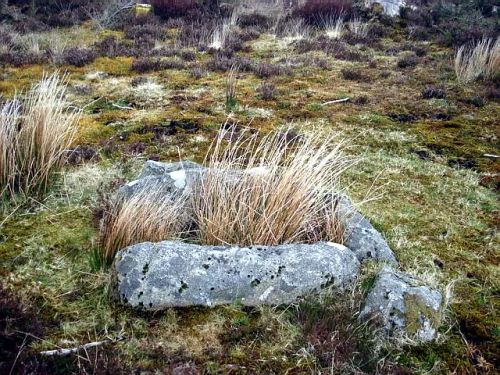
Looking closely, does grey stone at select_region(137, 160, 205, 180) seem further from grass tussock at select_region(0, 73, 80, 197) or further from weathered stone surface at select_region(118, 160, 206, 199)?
grass tussock at select_region(0, 73, 80, 197)

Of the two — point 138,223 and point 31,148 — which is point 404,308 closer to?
point 138,223

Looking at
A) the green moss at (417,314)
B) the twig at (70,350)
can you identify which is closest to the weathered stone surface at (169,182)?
the twig at (70,350)

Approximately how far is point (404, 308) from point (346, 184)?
2299 millimetres

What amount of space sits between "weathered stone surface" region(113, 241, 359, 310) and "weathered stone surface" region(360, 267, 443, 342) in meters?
0.31

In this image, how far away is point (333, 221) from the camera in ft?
12.2

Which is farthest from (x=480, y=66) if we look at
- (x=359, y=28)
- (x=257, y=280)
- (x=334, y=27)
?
(x=257, y=280)

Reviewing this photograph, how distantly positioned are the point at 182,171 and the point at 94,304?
57.1 inches

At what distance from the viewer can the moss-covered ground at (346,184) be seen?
9.04ft

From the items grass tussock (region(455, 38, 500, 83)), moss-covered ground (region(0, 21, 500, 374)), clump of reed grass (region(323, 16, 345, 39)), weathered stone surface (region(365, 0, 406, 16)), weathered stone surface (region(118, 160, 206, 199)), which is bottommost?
moss-covered ground (region(0, 21, 500, 374))

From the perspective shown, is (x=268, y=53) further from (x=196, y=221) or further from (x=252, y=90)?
(x=196, y=221)

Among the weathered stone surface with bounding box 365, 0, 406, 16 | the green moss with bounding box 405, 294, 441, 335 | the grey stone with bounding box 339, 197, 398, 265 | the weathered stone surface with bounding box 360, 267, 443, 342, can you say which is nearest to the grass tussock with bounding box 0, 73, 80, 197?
the grey stone with bounding box 339, 197, 398, 265

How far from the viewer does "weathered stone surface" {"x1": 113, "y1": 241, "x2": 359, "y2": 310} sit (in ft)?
9.86

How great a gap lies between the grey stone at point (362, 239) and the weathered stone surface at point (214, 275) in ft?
1.54

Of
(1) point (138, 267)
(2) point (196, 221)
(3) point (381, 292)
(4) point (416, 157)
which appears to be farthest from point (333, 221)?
(4) point (416, 157)
